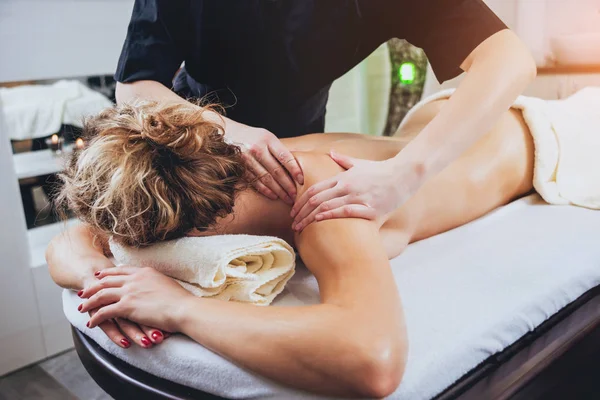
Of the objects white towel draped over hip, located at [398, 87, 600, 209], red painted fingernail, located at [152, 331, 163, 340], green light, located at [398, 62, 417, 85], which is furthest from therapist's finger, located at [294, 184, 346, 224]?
green light, located at [398, 62, 417, 85]

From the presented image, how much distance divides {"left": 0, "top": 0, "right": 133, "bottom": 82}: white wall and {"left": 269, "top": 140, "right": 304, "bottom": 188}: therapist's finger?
142 cm

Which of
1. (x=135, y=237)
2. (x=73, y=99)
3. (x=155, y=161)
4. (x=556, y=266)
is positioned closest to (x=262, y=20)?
(x=155, y=161)

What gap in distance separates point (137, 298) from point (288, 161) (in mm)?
395

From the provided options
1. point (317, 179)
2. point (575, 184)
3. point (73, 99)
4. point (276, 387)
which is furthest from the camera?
point (73, 99)

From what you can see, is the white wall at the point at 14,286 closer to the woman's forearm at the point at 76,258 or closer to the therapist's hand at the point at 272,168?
the woman's forearm at the point at 76,258

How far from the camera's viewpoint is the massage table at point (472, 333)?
0.88 m

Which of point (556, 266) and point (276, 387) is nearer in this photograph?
point (276, 387)

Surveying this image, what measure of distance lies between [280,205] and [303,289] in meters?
0.19

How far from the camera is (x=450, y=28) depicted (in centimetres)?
138

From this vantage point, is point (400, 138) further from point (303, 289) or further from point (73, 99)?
point (73, 99)

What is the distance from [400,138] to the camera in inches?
62.6

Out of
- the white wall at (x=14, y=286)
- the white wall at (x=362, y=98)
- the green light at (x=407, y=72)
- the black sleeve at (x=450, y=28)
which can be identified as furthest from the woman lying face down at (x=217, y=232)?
the white wall at (x=362, y=98)

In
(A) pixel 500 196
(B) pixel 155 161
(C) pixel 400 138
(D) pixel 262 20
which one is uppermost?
(D) pixel 262 20

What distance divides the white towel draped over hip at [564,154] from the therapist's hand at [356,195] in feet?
2.14
